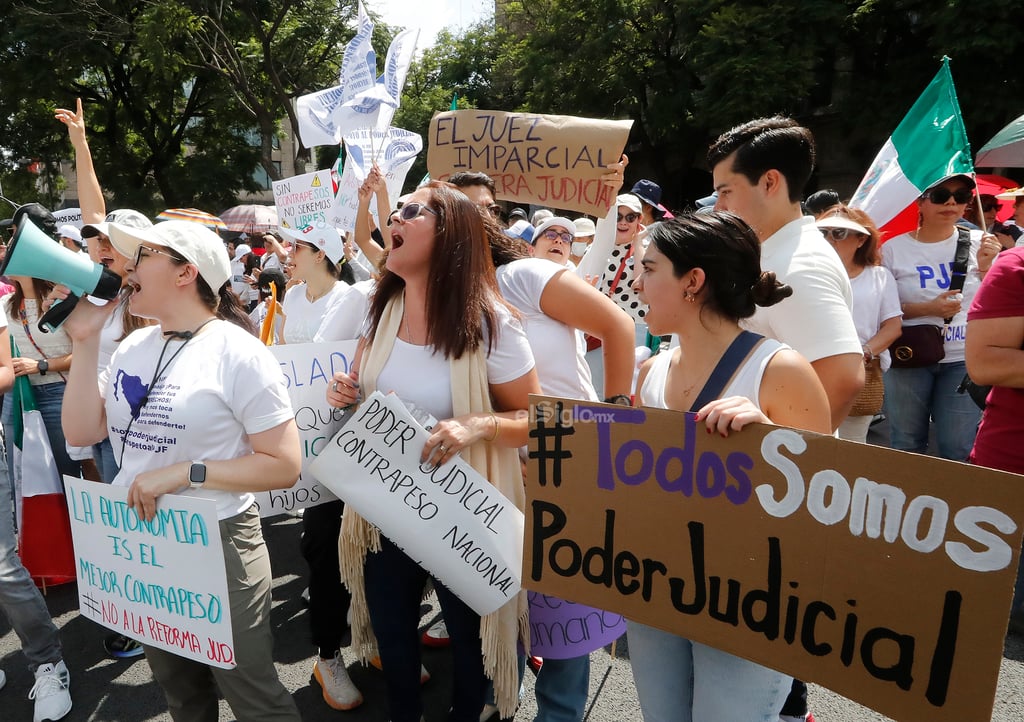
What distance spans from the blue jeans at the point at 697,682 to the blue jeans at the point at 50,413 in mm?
3195

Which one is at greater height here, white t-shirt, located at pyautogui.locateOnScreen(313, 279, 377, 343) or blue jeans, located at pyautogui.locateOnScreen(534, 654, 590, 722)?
white t-shirt, located at pyautogui.locateOnScreen(313, 279, 377, 343)

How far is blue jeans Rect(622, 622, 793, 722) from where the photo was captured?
5.57 ft

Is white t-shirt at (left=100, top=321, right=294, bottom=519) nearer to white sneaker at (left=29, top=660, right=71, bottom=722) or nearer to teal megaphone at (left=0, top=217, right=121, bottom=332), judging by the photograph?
teal megaphone at (left=0, top=217, right=121, bottom=332)

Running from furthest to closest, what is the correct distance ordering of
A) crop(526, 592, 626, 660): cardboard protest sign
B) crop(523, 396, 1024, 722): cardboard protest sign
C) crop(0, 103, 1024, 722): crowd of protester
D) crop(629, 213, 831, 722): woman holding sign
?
crop(526, 592, 626, 660): cardboard protest sign < crop(0, 103, 1024, 722): crowd of protester < crop(629, 213, 831, 722): woman holding sign < crop(523, 396, 1024, 722): cardboard protest sign

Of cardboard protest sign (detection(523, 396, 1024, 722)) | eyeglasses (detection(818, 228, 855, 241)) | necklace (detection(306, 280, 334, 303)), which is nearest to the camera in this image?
cardboard protest sign (detection(523, 396, 1024, 722))

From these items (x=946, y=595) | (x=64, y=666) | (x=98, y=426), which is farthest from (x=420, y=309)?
(x=64, y=666)

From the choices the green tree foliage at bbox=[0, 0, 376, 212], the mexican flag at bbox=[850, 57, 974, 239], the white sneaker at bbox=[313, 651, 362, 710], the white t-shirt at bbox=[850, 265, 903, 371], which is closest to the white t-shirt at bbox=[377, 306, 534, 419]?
the white sneaker at bbox=[313, 651, 362, 710]

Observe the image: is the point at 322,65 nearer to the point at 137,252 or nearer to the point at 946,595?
the point at 137,252

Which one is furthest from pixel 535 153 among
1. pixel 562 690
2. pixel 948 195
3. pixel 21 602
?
pixel 21 602

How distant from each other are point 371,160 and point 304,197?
5.03 feet

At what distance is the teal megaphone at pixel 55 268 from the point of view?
7.16 feet

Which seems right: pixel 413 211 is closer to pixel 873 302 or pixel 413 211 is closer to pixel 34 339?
pixel 34 339

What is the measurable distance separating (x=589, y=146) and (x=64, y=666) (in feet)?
10.1

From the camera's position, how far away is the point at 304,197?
6023mm
